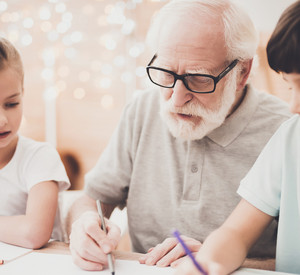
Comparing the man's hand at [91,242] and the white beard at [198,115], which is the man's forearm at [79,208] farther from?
the white beard at [198,115]

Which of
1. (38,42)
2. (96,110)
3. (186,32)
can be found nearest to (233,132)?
(186,32)

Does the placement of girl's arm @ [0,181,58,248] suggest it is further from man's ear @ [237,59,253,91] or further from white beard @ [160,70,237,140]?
man's ear @ [237,59,253,91]

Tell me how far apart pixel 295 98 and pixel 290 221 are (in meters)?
0.33

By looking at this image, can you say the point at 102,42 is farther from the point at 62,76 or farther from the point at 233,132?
the point at 233,132

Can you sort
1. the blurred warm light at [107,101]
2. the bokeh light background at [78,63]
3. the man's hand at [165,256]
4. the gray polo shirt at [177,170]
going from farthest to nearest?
the blurred warm light at [107,101], the bokeh light background at [78,63], the gray polo shirt at [177,170], the man's hand at [165,256]

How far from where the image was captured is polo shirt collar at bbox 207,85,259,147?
117 cm

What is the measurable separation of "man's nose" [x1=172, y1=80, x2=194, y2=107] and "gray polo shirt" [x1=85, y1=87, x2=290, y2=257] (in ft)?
0.55

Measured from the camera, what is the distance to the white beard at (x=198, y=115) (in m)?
1.12

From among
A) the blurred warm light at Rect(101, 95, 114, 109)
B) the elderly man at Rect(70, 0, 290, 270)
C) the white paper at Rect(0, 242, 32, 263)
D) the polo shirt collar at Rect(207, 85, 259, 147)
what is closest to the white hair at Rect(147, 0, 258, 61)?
the elderly man at Rect(70, 0, 290, 270)

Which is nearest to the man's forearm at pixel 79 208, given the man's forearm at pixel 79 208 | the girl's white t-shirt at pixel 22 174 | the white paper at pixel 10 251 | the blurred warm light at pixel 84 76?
the man's forearm at pixel 79 208

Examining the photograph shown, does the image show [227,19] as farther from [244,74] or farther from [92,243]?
[92,243]

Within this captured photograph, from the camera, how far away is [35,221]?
3.29 feet

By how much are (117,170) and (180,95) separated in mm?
395

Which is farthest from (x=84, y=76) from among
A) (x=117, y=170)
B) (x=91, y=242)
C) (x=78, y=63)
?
(x=91, y=242)
